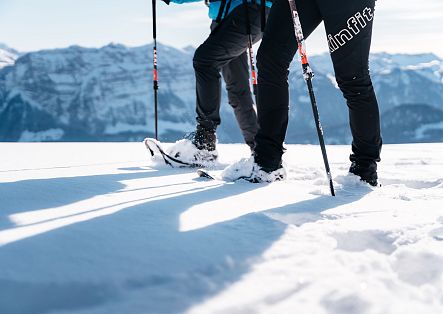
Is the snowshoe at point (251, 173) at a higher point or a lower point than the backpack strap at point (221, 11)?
lower

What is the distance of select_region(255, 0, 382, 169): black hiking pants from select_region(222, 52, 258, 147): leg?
119 cm

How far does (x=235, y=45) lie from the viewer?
3.97 m

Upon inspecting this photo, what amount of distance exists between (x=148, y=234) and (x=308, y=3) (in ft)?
6.70

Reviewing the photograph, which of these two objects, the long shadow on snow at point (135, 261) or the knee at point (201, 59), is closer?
the long shadow on snow at point (135, 261)

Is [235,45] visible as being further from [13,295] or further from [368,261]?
[13,295]

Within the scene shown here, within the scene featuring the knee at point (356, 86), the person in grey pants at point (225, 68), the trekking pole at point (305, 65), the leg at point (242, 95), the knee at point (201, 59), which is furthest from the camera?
the leg at point (242, 95)

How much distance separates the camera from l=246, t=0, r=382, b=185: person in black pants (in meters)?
2.84

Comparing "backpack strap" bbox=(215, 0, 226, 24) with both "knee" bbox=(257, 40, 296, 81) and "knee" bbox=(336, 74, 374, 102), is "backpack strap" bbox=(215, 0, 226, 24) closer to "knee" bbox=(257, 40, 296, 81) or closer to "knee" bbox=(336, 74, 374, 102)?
"knee" bbox=(257, 40, 296, 81)

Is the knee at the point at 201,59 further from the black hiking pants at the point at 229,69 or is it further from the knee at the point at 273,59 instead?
the knee at the point at 273,59

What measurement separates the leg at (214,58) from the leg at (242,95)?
0.29 metres

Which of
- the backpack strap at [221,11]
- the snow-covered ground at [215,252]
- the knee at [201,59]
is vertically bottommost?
the snow-covered ground at [215,252]

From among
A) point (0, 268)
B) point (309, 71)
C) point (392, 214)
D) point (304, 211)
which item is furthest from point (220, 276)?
point (309, 71)

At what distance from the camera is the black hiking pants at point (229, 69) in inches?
152

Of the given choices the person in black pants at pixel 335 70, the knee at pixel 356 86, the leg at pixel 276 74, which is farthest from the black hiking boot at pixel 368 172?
the leg at pixel 276 74
